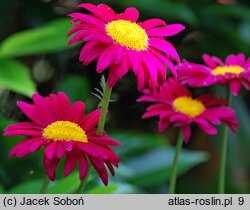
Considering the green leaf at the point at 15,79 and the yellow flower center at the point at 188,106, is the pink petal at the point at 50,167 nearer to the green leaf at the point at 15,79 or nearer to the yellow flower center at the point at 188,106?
the yellow flower center at the point at 188,106

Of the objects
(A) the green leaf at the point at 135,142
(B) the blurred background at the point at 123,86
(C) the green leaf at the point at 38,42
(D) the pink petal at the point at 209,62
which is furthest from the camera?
(A) the green leaf at the point at 135,142

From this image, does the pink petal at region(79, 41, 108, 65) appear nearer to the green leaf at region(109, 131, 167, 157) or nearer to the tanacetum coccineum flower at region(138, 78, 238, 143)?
the tanacetum coccineum flower at region(138, 78, 238, 143)

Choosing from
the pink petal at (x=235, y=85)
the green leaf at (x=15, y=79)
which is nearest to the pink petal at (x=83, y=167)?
the pink petal at (x=235, y=85)

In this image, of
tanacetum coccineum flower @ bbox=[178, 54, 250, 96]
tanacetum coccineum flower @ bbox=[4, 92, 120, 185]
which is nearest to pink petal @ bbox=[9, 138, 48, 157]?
tanacetum coccineum flower @ bbox=[4, 92, 120, 185]

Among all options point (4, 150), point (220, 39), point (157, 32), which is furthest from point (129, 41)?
point (220, 39)

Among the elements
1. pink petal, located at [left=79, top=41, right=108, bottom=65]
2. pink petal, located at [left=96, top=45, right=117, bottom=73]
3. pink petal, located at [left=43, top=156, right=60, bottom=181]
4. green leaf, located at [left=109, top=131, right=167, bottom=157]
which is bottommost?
pink petal, located at [left=43, top=156, right=60, bottom=181]

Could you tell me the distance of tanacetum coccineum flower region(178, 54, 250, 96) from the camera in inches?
13.2

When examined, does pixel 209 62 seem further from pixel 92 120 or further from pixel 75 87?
pixel 75 87

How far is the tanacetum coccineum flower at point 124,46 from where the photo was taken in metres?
0.25

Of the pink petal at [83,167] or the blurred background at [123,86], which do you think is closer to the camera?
the pink petal at [83,167]

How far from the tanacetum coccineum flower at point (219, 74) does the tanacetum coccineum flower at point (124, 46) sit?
0.18 ft

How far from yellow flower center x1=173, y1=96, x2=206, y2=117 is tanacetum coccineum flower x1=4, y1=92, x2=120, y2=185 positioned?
70mm

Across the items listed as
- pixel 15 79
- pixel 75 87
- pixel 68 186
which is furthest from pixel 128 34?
pixel 75 87
